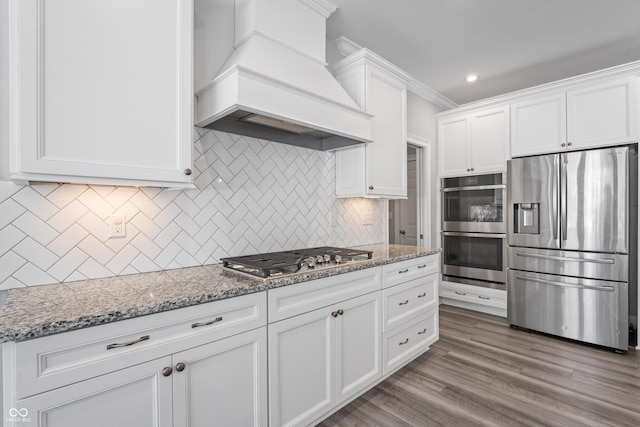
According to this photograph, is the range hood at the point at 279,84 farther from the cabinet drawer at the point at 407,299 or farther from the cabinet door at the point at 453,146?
the cabinet door at the point at 453,146

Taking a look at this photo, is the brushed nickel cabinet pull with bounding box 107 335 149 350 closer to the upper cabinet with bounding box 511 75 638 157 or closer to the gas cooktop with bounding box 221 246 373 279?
the gas cooktop with bounding box 221 246 373 279

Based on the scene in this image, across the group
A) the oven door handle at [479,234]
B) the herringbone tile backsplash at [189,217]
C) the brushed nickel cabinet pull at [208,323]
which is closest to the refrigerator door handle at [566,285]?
the oven door handle at [479,234]

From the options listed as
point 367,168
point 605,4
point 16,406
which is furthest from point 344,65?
point 16,406

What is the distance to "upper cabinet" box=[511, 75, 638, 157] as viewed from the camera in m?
2.78

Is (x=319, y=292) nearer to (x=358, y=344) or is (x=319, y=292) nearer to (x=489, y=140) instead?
(x=358, y=344)

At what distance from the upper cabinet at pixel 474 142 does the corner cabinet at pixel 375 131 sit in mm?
1388

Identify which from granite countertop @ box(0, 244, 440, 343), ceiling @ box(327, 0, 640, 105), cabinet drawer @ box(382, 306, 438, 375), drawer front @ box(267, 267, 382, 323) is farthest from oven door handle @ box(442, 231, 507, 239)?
granite countertop @ box(0, 244, 440, 343)

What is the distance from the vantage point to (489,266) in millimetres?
3586

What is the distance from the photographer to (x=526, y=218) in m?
3.21

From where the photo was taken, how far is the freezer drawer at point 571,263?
2.72 metres

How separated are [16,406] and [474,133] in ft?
14.0

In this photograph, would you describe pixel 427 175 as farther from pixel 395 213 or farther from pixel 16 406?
pixel 16 406

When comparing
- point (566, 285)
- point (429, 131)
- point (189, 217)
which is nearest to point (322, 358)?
point (189, 217)

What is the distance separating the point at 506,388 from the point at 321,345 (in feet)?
4.89
